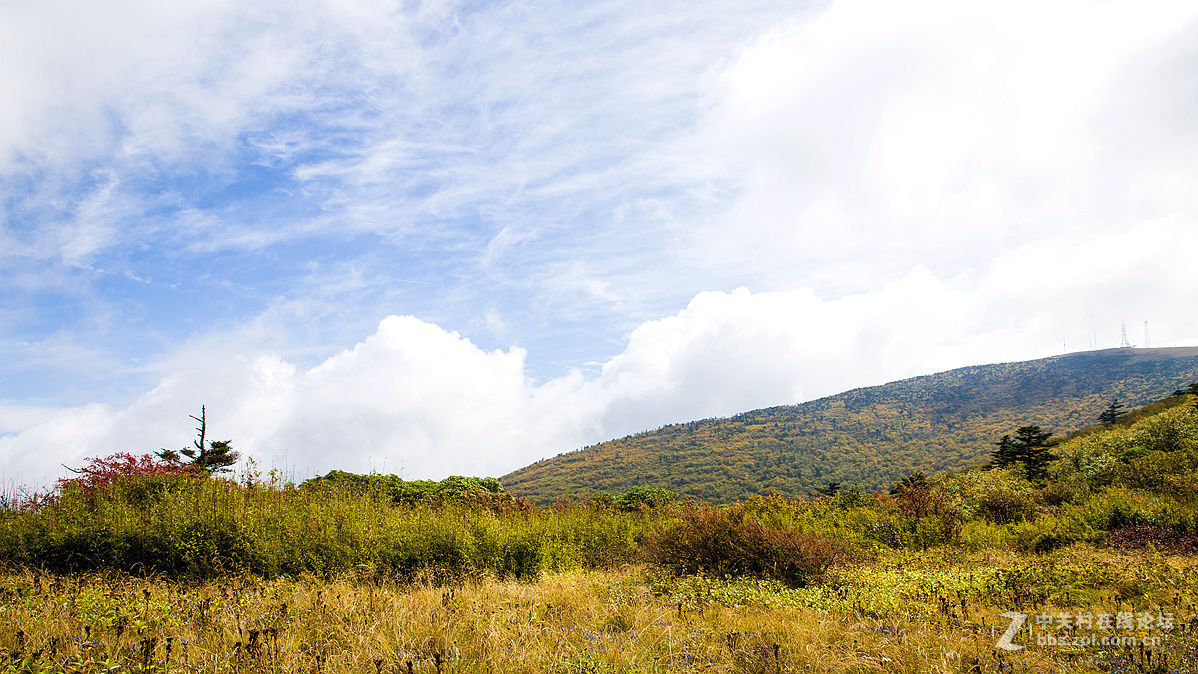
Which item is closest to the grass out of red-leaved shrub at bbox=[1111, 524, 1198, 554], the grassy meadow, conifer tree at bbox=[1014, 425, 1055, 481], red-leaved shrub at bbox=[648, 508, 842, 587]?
→ the grassy meadow

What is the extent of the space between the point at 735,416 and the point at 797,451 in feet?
150

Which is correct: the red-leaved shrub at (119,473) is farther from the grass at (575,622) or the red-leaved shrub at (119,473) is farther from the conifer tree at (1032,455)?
the conifer tree at (1032,455)

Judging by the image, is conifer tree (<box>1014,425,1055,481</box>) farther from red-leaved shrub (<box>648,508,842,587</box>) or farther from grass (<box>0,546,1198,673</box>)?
red-leaved shrub (<box>648,508,842,587</box>)

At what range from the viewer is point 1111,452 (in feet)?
61.0

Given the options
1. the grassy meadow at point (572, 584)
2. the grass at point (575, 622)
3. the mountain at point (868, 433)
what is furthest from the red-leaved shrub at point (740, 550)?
the mountain at point (868, 433)

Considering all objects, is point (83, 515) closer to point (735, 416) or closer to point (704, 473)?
point (704, 473)

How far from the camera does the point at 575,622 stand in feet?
17.6

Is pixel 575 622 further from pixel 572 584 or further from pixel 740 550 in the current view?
pixel 740 550

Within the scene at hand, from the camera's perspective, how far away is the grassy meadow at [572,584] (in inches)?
171

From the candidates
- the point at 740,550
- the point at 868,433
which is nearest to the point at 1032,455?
the point at 740,550

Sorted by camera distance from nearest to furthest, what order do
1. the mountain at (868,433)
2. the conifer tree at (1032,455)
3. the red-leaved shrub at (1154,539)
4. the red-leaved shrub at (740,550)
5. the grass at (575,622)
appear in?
the grass at (575,622)
the red-leaved shrub at (740,550)
the red-leaved shrub at (1154,539)
the conifer tree at (1032,455)
the mountain at (868,433)

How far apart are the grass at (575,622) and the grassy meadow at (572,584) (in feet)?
0.10

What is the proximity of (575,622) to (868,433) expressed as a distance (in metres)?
110

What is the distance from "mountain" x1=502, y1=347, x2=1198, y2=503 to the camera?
79.9 metres
